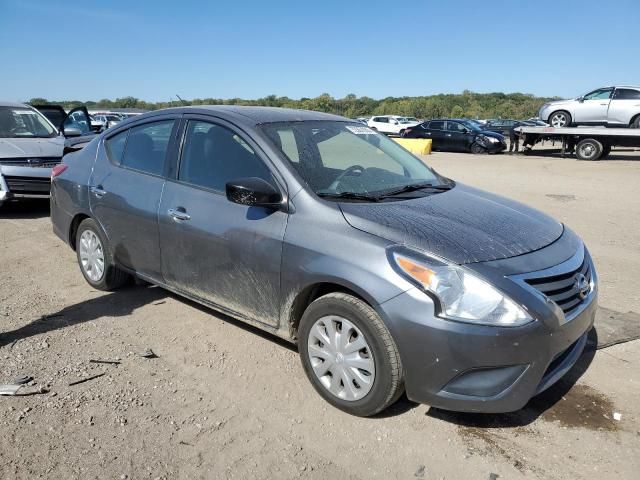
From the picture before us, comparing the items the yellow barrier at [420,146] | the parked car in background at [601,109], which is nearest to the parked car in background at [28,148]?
the yellow barrier at [420,146]

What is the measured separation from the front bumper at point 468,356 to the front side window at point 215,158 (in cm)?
137

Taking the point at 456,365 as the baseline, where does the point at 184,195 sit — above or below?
above

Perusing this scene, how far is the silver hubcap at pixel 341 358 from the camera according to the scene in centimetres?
294

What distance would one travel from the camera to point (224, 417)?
3037 mm

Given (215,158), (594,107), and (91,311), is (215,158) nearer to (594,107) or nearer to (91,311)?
(91,311)

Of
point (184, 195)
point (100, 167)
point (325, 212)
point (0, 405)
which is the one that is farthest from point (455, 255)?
point (100, 167)

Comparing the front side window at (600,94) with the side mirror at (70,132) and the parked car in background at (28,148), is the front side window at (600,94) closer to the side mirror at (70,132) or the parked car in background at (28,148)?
the parked car in background at (28,148)

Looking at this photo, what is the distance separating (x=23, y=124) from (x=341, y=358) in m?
8.66

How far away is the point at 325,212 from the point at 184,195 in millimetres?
1255

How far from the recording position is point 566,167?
56.8 ft

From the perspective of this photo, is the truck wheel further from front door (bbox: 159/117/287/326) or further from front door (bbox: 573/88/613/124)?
front door (bbox: 159/117/287/326)

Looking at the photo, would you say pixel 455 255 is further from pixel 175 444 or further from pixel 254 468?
pixel 175 444

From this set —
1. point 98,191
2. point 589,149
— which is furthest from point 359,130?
point 589,149

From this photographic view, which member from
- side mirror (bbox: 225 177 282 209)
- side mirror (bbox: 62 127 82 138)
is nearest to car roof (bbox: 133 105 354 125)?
side mirror (bbox: 225 177 282 209)
